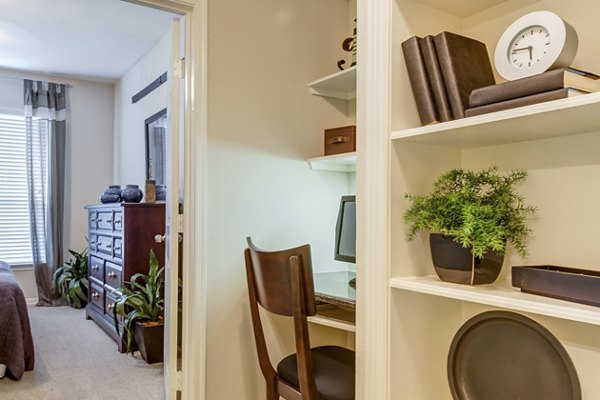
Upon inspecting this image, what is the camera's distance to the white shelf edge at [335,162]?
6.65ft

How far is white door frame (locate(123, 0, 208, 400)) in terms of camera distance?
1.89m

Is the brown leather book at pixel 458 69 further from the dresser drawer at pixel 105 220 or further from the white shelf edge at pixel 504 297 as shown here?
the dresser drawer at pixel 105 220

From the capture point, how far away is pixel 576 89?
840 mm

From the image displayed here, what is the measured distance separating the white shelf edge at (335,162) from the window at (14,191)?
419 centimetres

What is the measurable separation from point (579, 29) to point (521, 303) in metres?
0.70

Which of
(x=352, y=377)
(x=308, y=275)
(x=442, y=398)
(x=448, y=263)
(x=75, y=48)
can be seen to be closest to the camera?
(x=448, y=263)

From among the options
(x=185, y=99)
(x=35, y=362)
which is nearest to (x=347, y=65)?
(x=185, y=99)

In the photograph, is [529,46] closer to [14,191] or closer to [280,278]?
[280,278]

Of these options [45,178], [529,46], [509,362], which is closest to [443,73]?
[529,46]

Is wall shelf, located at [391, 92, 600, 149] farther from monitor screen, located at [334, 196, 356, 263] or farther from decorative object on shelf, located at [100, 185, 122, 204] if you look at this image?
decorative object on shelf, located at [100, 185, 122, 204]

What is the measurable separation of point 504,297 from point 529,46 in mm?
569

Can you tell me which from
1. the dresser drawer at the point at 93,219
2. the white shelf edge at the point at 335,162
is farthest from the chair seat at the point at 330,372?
the dresser drawer at the point at 93,219

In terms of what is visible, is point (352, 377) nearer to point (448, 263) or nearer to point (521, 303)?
point (448, 263)

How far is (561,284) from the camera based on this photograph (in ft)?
2.82
